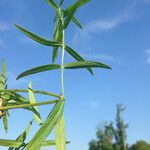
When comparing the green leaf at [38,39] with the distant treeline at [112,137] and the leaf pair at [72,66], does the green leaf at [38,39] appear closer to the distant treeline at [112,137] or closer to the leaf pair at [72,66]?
the leaf pair at [72,66]

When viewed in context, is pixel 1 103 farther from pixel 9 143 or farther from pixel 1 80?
pixel 1 80

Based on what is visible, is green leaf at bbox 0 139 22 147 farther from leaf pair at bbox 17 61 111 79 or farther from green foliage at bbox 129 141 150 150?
green foliage at bbox 129 141 150 150

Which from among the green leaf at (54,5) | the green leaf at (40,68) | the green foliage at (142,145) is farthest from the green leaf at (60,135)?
the green foliage at (142,145)

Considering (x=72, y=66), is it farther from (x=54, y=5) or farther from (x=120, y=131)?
(x=120, y=131)

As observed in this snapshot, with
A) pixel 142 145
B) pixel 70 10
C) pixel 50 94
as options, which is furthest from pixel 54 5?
pixel 142 145

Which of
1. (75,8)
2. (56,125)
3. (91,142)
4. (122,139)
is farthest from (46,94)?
(91,142)

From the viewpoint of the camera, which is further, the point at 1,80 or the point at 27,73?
the point at 1,80

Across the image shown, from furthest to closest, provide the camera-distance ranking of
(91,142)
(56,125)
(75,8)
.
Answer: (91,142) → (75,8) → (56,125)
